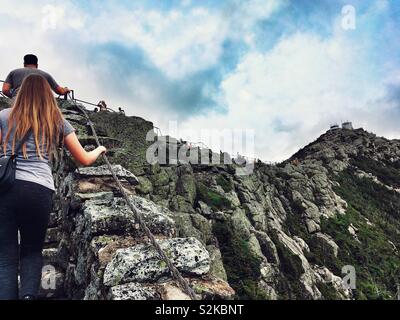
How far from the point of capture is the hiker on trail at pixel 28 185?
10.6ft

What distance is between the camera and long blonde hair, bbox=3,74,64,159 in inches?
137

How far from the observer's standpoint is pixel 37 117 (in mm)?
3531

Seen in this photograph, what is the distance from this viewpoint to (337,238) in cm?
4238

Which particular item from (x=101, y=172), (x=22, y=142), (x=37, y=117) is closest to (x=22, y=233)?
(x=22, y=142)

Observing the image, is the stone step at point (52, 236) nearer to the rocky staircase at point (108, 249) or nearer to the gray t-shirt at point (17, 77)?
the rocky staircase at point (108, 249)

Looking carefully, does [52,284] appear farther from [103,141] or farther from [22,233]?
[103,141]

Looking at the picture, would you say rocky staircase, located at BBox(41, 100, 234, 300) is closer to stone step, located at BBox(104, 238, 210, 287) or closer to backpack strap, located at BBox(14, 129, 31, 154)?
stone step, located at BBox(104, 238, 210, 287)

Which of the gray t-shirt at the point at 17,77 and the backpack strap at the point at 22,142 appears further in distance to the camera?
the gray t-shirt at the point at 17,77

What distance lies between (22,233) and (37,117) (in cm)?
117

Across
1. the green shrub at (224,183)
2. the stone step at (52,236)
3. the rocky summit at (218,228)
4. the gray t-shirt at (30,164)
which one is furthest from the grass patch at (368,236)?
the gray t-shirt at (30,164)

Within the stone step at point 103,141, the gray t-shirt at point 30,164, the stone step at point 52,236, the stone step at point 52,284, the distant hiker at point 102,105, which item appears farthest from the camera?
the distant hiker at point 102,105

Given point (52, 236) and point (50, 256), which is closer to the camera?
point (50, 256)

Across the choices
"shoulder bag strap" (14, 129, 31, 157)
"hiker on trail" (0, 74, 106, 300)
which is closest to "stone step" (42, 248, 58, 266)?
"hiker on trail" (0, 74, 106, 300)

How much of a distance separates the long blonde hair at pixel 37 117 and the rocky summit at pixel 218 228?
9.11ft
